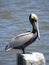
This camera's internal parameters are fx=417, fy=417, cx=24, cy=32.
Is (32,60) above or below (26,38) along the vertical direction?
below

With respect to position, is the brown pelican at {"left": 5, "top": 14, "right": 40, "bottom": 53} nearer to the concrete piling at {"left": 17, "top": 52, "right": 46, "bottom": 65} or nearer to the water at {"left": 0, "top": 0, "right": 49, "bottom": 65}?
the concrete piling at {"left": 17, "top": 52, "right": 46, "bottom": 65}

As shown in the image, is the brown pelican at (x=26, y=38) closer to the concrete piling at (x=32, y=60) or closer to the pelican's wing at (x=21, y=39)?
the pelican's wing at (x=21, y=39)

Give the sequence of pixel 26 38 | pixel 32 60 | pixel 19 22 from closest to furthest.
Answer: pixel 32 60
pixel 26 38
pixel 19 22

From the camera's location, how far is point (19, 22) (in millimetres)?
13672

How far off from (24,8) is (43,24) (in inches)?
110

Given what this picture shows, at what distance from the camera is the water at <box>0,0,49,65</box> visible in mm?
10328

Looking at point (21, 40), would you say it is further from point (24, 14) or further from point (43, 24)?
point (24, 14)

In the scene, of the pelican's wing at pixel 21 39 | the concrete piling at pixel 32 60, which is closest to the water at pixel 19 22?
the pelican's wing at pixel 21 39

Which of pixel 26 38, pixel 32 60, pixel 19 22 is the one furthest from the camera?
pixel 19 22

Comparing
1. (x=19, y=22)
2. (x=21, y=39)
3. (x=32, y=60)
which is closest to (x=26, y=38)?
(x=21, y=39)

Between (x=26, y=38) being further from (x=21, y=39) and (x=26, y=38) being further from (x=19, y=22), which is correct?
(x=19, y=22)

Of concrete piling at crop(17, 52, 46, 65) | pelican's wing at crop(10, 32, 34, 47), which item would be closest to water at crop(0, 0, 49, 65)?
pelican's wing at crop(10, 32, 34, 47)

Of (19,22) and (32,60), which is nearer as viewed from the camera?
(32,60)

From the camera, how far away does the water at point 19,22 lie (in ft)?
33.9
